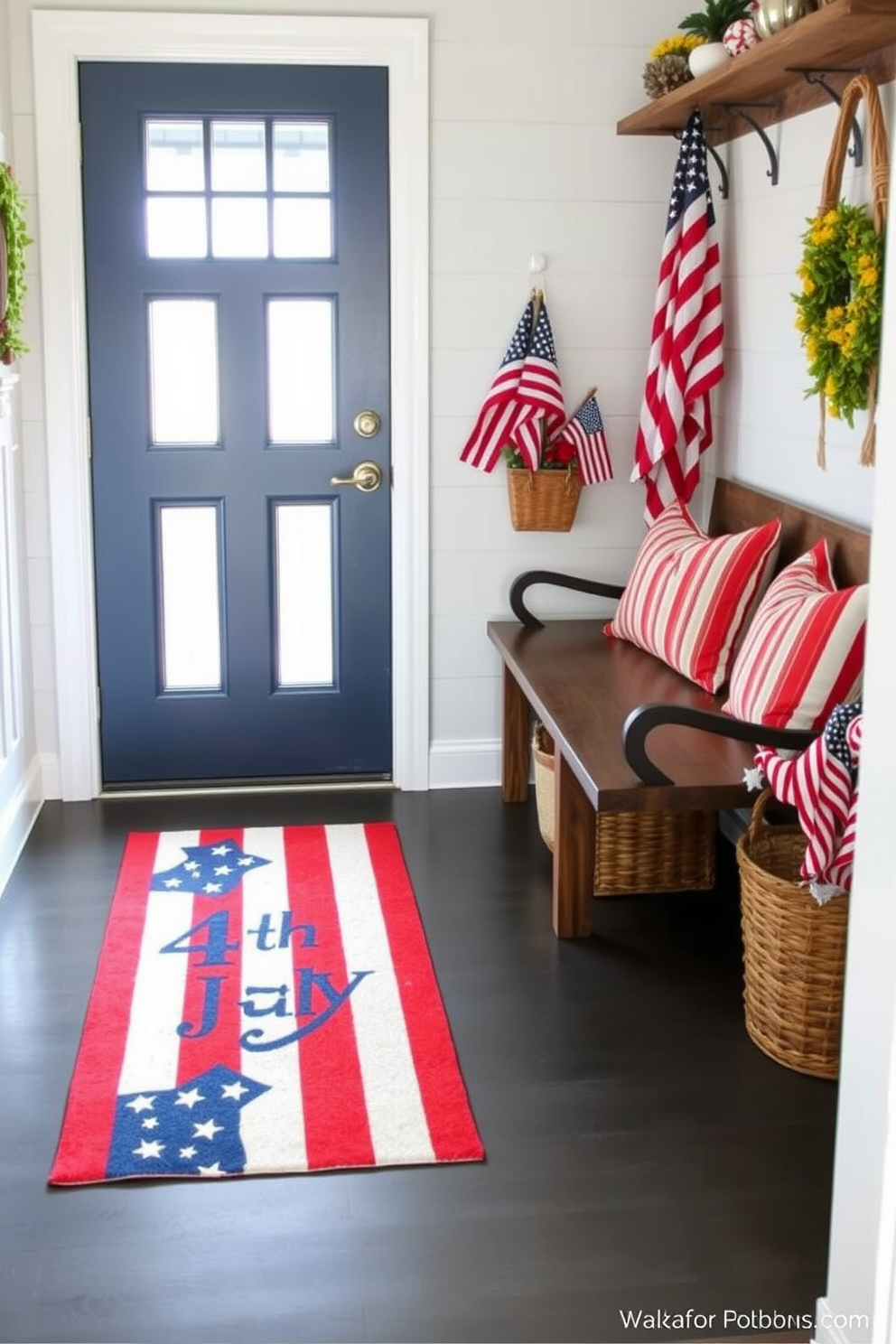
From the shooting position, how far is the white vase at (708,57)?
3.61 metres

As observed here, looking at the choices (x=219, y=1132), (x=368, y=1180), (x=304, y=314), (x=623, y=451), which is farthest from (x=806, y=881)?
(x=304, y=314)

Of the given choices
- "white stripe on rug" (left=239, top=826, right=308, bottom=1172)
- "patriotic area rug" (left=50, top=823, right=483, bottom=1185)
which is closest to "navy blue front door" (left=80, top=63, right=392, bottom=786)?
"patriotic area rug" (left=50, top=823, right=483, bottom=1185)

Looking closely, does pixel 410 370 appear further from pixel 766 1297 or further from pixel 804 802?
pixel 766 1297

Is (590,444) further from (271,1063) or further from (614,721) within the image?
(271,1063)

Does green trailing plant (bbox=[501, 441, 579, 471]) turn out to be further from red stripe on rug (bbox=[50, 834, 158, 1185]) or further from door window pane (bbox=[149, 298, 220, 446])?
red stripe on rug (bbox=[50, 834, 158, 1185])

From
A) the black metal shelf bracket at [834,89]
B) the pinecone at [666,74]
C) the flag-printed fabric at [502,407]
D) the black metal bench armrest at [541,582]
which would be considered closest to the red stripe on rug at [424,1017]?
the black metal bench armrest at [541,582]

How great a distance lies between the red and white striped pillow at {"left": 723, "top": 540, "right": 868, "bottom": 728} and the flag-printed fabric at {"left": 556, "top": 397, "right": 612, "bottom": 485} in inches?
44.1

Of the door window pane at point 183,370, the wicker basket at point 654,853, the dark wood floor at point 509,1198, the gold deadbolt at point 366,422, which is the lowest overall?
the dark wood floor at point 509,1198

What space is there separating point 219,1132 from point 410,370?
7.69ft

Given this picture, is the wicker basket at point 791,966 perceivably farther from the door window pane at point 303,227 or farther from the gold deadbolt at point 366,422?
the door window pane at point 303,227

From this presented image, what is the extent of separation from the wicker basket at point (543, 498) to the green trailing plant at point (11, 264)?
1.41 m

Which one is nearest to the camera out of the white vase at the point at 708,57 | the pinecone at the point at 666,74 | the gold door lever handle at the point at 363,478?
the white vase at the point at 708,57

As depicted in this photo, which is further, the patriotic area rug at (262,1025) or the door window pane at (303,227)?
the door window pane at (303,227)

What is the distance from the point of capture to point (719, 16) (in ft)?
12.3
